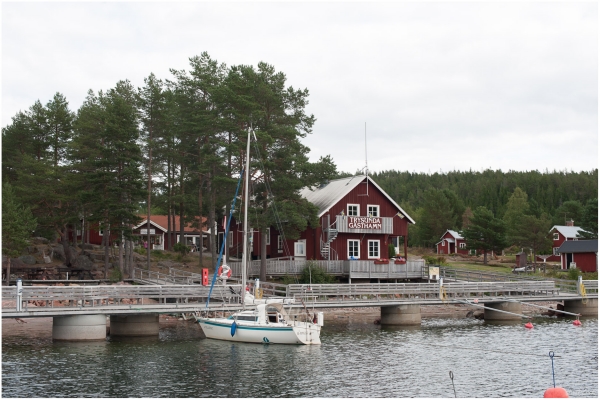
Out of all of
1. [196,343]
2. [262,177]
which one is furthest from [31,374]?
[262,177]

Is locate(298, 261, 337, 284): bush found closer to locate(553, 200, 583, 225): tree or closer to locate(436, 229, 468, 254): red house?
locate(436, 229, 468, 254): red house

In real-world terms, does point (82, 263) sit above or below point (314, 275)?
above

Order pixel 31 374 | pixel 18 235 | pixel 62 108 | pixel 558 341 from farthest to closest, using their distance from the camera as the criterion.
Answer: pixel 62 108 < pixel 18 235 < pixel 558 341 < pixel 31 374

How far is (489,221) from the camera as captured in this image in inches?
3120

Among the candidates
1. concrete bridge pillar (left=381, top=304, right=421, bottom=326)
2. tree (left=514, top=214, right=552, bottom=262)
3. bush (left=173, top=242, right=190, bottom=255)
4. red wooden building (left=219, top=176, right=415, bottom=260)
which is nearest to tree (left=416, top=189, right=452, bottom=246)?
tree (left=514, top=214, right=552, bottom=262)

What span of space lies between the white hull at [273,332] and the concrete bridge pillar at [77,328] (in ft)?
18.6

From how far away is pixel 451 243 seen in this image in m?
104

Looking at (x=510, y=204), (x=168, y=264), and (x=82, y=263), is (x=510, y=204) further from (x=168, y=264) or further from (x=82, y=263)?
(x=82, y=263)

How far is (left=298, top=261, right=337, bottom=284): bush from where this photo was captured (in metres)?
49.3

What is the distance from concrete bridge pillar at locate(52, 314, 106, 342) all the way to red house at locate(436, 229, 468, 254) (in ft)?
246

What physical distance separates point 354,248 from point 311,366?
1148 inches

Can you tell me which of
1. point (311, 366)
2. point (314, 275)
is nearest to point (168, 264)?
point (314, 275)

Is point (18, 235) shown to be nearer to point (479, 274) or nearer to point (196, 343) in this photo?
point (196, 343)

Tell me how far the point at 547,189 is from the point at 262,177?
136m
